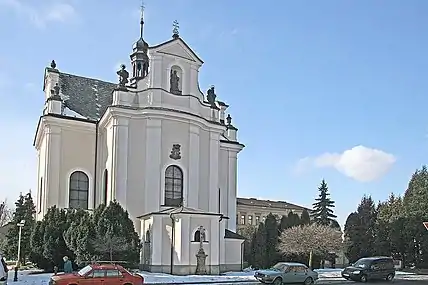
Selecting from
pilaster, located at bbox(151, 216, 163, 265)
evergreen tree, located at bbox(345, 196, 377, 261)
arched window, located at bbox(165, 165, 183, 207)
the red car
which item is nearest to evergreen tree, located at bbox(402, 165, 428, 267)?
evergreen tree, located at bbox(345, 196, 377, 261)

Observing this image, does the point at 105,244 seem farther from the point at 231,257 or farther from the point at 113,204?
the point at 231,257

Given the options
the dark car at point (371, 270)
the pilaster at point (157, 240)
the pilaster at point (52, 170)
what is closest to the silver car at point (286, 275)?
the dark car at point (371, 270)

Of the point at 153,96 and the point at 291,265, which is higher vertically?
the point at 153,96

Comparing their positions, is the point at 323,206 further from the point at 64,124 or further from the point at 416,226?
the point at 64,124

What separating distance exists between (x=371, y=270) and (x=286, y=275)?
7375 millimetres

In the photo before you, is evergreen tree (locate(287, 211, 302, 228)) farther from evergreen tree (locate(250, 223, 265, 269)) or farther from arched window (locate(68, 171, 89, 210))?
arched window (locate(68, 171, 89, 210))

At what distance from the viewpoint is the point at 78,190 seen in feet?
133

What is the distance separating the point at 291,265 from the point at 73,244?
1300 cm

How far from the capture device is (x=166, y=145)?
38.4 m

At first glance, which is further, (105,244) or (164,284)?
(105,244)

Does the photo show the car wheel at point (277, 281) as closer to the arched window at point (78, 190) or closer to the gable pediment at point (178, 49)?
the arched window at point (78, 190)

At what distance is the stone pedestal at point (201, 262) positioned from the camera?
3428cm

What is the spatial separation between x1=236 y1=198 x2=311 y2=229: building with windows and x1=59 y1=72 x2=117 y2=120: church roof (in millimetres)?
38916

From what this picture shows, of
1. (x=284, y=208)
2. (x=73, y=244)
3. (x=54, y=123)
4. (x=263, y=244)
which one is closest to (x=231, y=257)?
(x=263, y=244)
